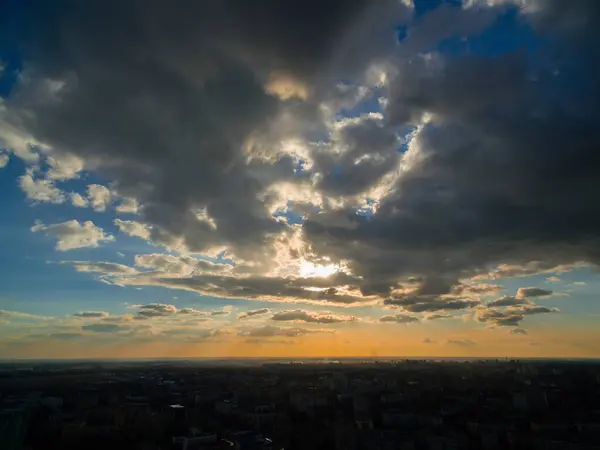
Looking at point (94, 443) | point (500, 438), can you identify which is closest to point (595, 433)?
point (500, 438)

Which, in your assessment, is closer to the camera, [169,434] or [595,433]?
[595,433]

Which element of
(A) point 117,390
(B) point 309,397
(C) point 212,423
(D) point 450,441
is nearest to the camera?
(D) point 450,441

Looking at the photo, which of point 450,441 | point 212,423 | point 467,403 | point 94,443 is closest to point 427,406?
point 467,403

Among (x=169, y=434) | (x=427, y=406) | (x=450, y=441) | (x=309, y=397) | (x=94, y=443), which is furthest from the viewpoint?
(x=309, y=397)

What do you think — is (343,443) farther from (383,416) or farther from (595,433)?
(595,433)

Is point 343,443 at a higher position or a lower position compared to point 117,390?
lower

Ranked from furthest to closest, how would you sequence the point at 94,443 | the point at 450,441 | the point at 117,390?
1. the point at 117,390
2. the point at 94,443
3. the point at 450,441

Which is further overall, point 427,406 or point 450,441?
point 427,406

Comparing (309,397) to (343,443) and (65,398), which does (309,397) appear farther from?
(65,398)

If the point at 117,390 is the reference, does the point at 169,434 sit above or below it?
below
